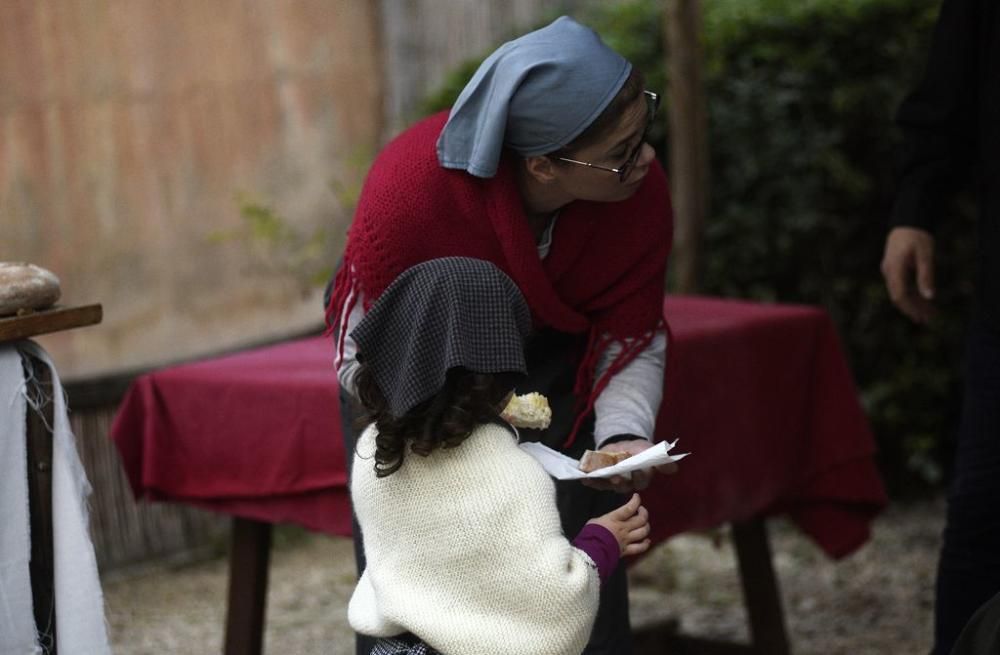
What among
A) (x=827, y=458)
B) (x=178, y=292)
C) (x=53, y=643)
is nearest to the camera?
(x=53, y=643)

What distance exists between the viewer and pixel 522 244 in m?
2.27

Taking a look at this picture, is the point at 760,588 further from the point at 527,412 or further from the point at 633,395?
the point at 527,412

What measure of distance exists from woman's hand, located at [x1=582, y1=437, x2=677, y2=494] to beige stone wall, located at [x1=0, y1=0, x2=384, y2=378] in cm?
258

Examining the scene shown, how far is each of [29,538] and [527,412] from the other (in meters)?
0.86

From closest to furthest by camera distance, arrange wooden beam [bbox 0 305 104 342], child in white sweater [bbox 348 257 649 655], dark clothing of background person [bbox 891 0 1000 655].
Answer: child in white sweater [bbox 348 257 649 655]
wooden beam [bbox 0 305 104 342]
dark clothing of background person [bbox 891 0 1000 655]

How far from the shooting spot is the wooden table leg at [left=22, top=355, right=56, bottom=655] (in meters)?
2.37

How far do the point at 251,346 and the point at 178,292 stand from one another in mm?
320

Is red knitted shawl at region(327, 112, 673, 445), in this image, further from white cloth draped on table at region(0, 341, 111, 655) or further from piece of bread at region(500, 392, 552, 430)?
white cloth draped on table at region(0, 341, 111, 655)

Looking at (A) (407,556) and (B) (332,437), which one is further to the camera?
(B) (332,437)

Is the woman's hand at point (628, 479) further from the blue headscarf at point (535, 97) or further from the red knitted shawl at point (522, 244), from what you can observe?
the blue headscarf at point (535, 97)

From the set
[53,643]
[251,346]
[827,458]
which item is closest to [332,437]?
[53,643]

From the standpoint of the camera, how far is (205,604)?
4.55 meters

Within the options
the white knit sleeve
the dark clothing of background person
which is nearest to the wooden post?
the dark clothing of background person

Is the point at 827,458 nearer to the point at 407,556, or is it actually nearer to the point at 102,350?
the point at 407,556
